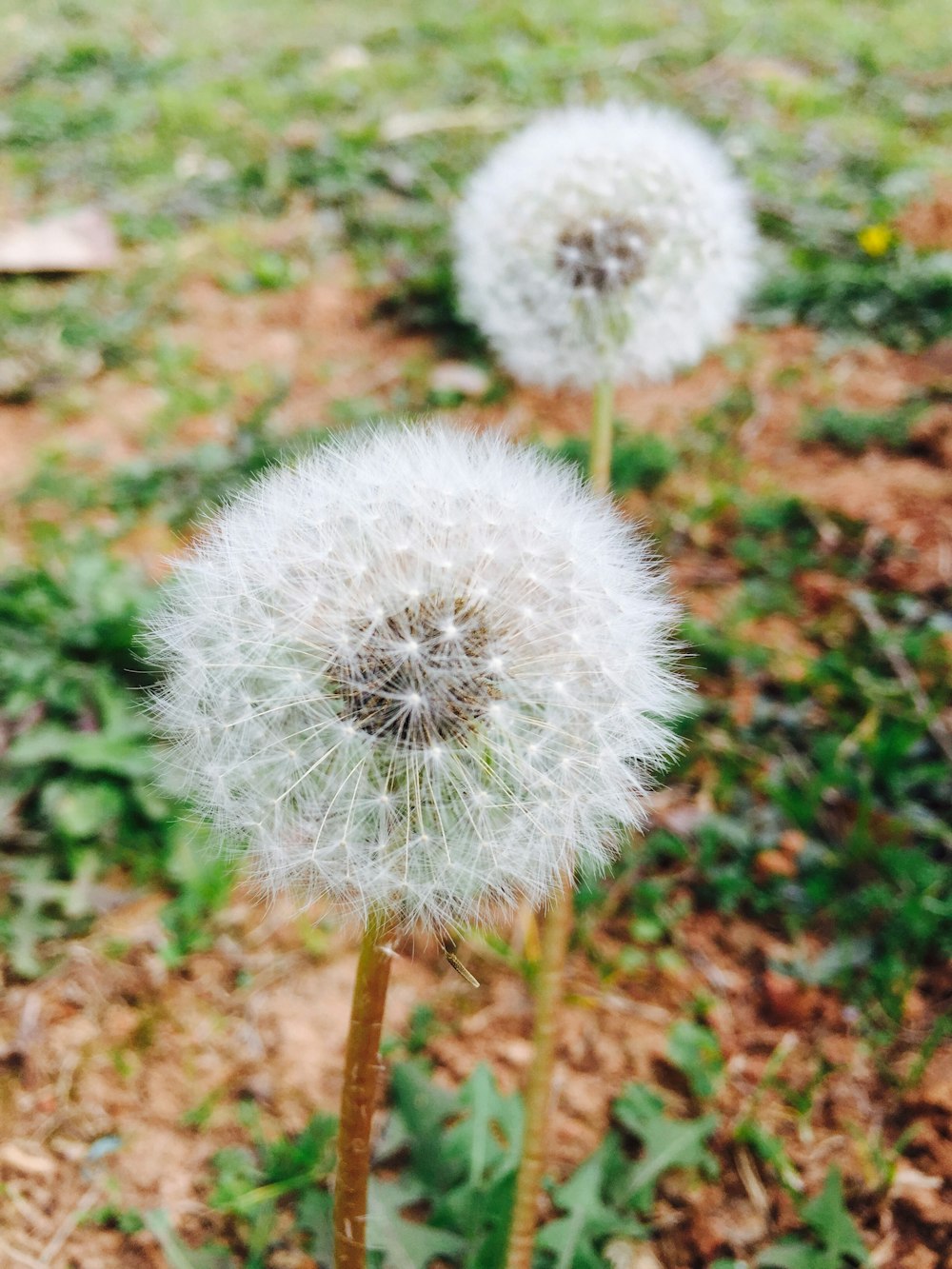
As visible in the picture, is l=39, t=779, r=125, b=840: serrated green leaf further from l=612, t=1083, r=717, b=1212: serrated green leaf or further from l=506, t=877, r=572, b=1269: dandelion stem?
l=612, t=1083, r=717, b=1212: serrated green leaf

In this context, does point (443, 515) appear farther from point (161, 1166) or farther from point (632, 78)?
point (632, 78)

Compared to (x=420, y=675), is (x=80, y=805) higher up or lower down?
lower down

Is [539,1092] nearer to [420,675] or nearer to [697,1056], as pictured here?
[697,1056]

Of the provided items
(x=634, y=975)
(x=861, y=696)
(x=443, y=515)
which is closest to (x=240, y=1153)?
(x=634, y=975)

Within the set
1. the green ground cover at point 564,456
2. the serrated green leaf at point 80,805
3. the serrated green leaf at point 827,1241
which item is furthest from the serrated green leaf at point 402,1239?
the serrated green leaf at point 80,805

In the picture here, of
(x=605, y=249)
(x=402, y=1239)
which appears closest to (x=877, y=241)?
(x=605, y=249)

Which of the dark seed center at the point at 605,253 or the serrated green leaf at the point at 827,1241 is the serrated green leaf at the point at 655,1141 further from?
the dark seed center at the point at 605,253
